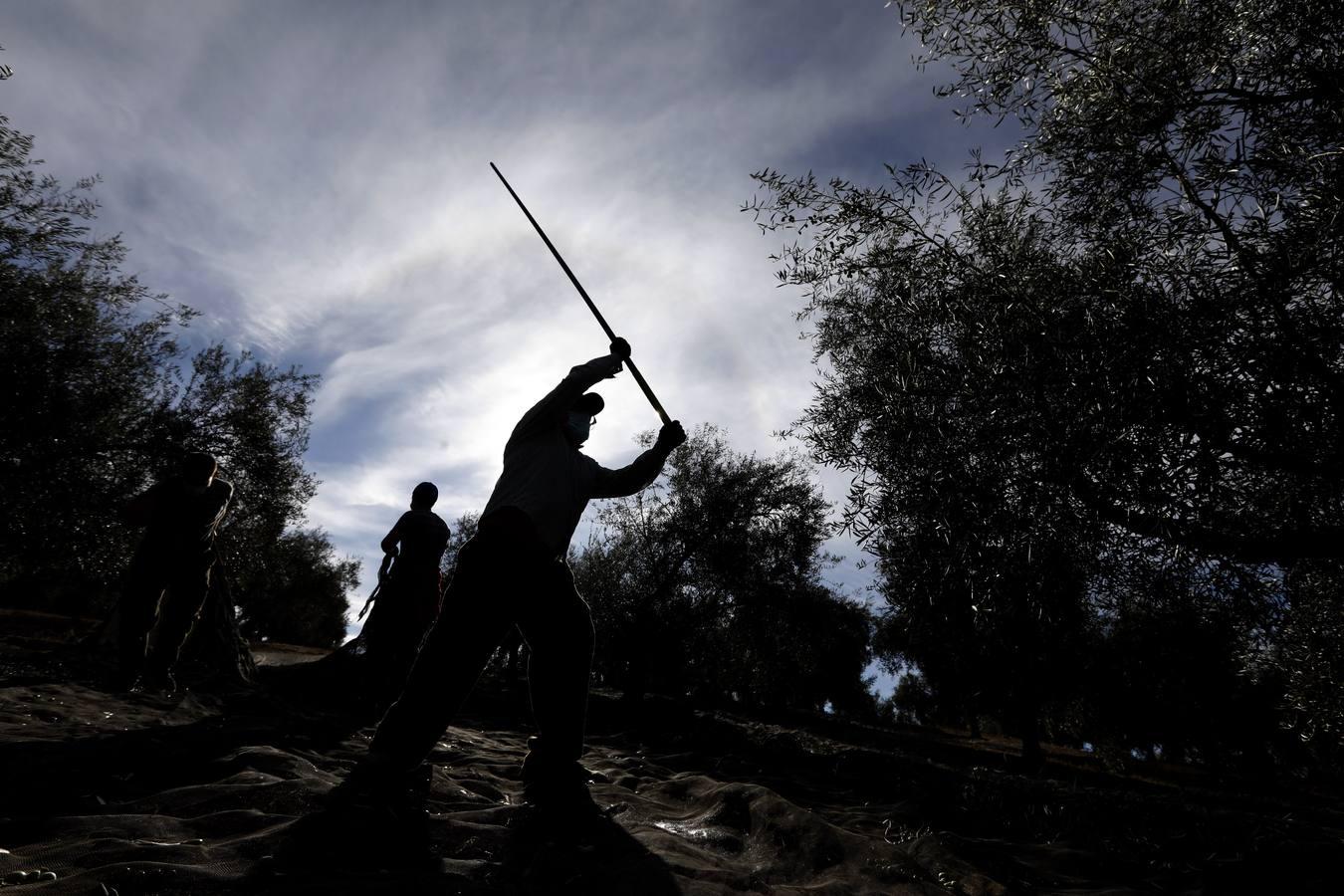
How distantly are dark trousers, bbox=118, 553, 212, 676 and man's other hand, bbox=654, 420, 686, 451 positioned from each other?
563 centimetres

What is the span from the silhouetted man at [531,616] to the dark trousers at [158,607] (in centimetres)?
486

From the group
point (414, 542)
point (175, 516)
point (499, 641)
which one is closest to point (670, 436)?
point (499, 641)

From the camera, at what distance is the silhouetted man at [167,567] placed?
6336 mm

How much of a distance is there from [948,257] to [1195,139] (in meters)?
2.35

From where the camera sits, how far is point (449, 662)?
3.39 meters

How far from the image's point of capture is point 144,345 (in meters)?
16.2

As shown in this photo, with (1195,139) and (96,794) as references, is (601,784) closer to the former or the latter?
(96,794)

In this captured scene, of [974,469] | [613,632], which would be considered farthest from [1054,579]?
[613,632]

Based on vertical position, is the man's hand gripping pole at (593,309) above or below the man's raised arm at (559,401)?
above

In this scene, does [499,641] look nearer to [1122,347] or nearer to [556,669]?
[556,669]

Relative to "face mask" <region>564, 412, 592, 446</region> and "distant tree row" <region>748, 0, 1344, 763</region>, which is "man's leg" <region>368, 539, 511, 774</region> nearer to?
"face mask" <region>564, 412, 592, 446</region>

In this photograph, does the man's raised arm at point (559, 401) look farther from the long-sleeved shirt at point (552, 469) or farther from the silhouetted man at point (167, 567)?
the silhouetted man at point (167, 567)

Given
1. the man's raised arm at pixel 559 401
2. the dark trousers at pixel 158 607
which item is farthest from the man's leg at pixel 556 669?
the dark trousers at pixel 158 607

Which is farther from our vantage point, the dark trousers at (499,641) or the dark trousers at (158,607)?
the dark trousers at (158,607)
